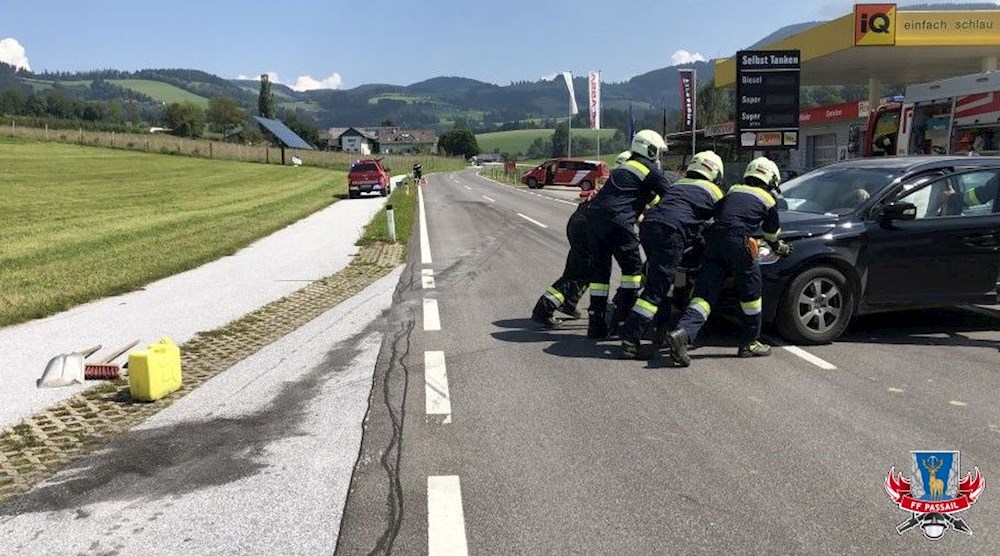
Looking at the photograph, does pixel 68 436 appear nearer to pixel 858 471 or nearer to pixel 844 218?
pixel 858 471

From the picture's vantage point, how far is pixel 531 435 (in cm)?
473

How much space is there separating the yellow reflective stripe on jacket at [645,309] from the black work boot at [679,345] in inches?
10.3

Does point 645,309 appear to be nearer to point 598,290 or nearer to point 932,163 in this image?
point 598,290

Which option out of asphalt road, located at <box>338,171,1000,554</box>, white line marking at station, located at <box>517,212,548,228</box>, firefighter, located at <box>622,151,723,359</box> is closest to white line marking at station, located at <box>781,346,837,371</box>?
asphalt road, located at <box>338,171,1000,554</box>

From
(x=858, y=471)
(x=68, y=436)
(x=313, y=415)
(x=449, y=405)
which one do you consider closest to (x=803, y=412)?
(x=858, y=471)

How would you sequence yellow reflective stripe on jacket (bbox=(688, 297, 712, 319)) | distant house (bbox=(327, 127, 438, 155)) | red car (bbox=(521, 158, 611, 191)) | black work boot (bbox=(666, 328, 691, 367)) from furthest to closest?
distant house (bbox=(327, 127, 438, 155)), red car (bbox=(521, 158, 611, 191)), yellow reflective stripe on jacket (bbox=(688, 297, 712, 319)), black work boot (bbox=(666, 328, 691, 367))

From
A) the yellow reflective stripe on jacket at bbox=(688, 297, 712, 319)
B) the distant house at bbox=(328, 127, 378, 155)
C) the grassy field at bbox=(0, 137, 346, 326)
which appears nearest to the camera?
the yellow reflective stripe on jacket at bbox=(688, 297, 712, 319)

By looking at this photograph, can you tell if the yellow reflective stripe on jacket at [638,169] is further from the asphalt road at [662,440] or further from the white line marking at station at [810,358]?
the white line marking at station at [810,358]

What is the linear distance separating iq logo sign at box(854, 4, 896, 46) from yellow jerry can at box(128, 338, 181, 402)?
23422 mm

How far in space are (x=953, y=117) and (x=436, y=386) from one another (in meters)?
12.5

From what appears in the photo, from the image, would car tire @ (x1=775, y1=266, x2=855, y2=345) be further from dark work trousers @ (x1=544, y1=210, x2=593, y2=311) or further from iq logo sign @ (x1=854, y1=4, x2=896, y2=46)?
iq logo sign @ (x1=854, y1=4, x2=896, y2=46)

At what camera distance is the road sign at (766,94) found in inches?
763

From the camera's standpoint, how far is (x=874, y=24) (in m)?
23.6

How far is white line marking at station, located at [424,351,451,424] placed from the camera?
5.21 meters
